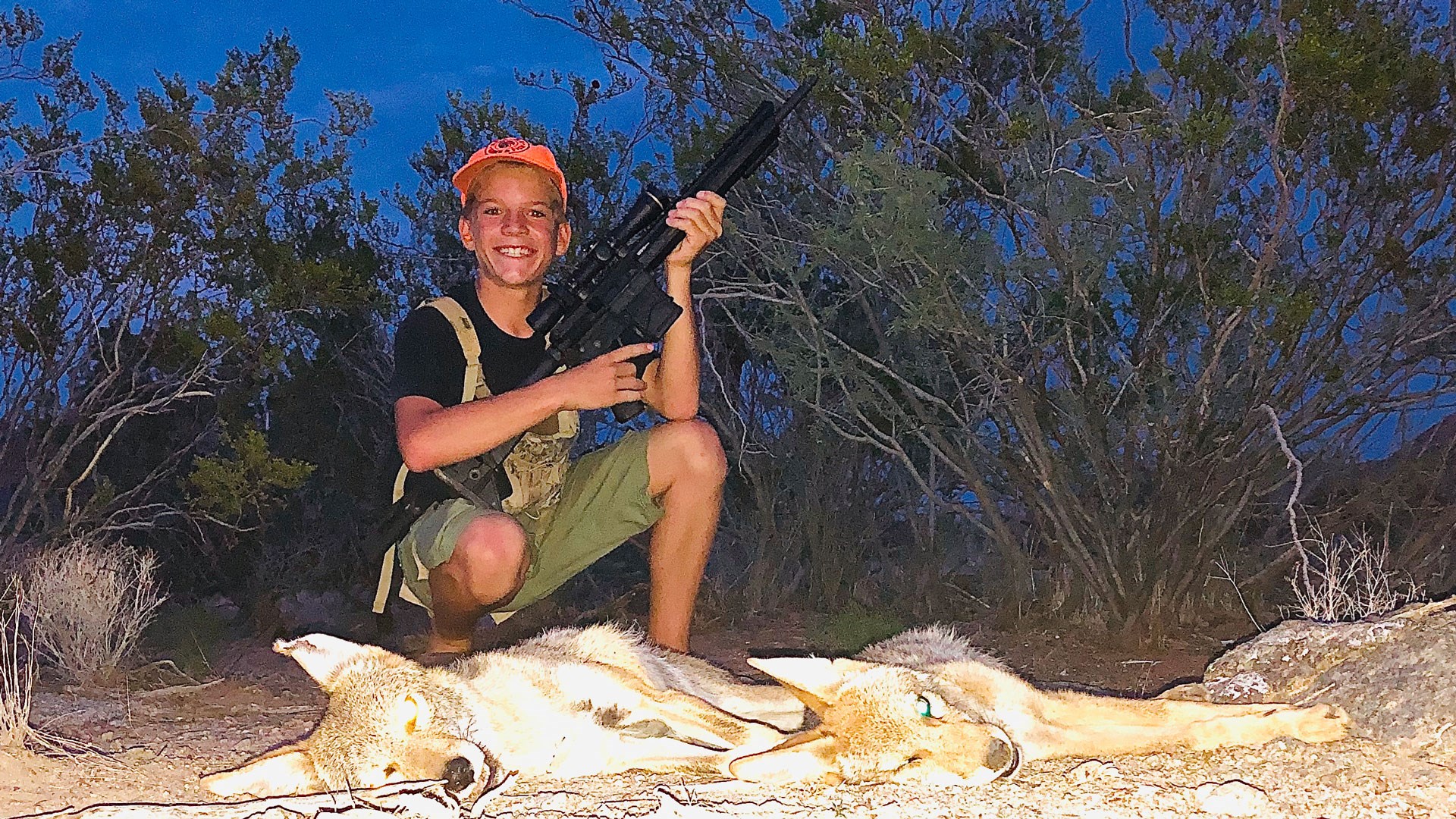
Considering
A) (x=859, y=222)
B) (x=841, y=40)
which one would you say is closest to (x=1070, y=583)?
(x=859, y=222)

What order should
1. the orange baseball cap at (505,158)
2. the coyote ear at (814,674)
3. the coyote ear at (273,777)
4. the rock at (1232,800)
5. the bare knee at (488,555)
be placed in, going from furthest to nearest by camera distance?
the orange baseball cap at (505,158) < the bare knee at (488,555) < the coyote ear at (814,674) < the coyote ear at (273,777) < the rock at (1232,800)

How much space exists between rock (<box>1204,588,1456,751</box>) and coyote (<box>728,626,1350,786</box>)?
118 mm

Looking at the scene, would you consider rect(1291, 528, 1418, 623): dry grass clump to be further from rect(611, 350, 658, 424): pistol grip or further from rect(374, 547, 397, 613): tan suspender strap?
rect(374, 547, 397, 613): tan suspender strap

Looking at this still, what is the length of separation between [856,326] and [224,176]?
3.39 metres

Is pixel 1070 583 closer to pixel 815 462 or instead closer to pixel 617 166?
pixel 815 462

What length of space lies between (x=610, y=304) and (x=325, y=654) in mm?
1547

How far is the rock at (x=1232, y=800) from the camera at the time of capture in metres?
1.83

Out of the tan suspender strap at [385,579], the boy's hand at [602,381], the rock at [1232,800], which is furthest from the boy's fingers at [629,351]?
the rock at [1232,800]

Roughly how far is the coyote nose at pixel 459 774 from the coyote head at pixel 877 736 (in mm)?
460

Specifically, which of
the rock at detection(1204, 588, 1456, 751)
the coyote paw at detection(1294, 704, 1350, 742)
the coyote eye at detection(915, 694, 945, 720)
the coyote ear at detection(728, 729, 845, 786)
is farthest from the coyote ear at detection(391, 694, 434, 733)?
the rock at detection(1204, 588, 1456, 751)

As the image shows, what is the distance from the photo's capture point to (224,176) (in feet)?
17.3

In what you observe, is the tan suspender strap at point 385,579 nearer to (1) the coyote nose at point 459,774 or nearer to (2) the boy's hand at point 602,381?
(2) the boy's hand at point 602,381

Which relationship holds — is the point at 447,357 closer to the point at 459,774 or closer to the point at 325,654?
the point at 325,654

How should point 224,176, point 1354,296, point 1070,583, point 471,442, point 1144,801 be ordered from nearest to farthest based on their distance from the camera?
point 1144,801
point 471,442
point 1354,296
point 1070,583
point 224,176
